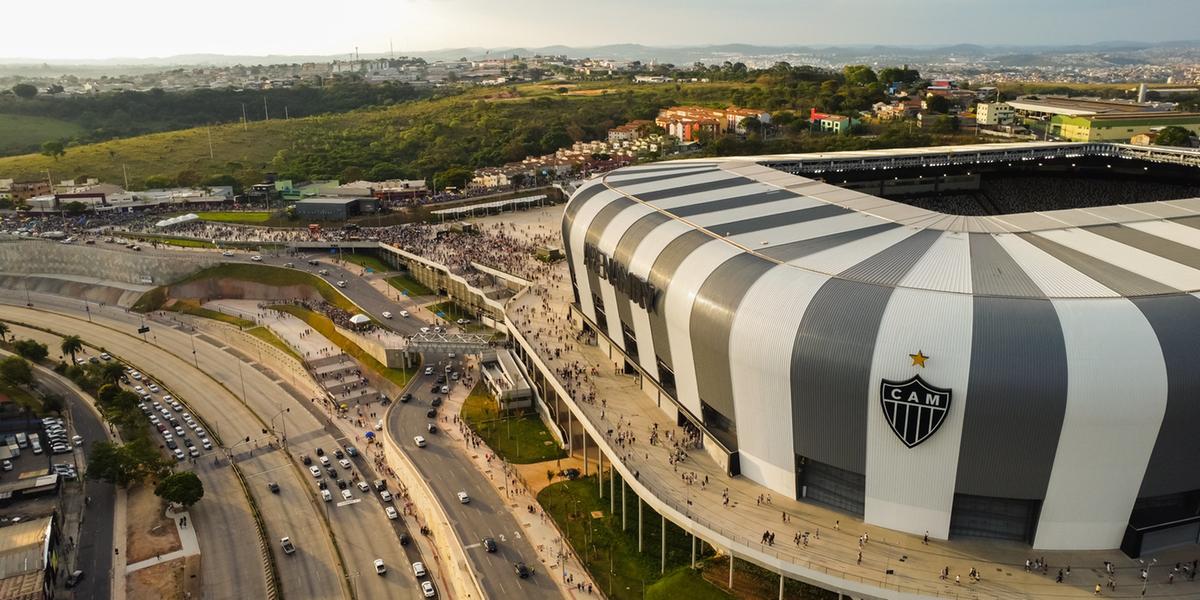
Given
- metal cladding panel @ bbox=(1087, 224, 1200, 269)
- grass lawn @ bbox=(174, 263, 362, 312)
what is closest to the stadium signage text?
metal cladding panel @ bbox=(1087, 224, 1200, 269)

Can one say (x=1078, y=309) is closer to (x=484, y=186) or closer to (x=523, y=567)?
(x=523, y=567)

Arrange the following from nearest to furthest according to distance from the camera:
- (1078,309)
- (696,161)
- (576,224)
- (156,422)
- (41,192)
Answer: (1078,309) < (576,224) < (156,422) < (696,161) < (41,192)

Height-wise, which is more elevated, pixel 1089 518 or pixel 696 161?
pixel 696 161

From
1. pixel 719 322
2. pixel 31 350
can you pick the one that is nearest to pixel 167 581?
pixel 719 322

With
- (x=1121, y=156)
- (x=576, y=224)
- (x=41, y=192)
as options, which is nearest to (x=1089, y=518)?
(x=576, y=224)

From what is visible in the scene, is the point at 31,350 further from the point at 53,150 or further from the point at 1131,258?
the point at 53,150

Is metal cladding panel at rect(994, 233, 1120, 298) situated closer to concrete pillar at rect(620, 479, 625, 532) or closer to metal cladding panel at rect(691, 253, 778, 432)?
metal cladding panel at rect(691, 253, 778, 432)
